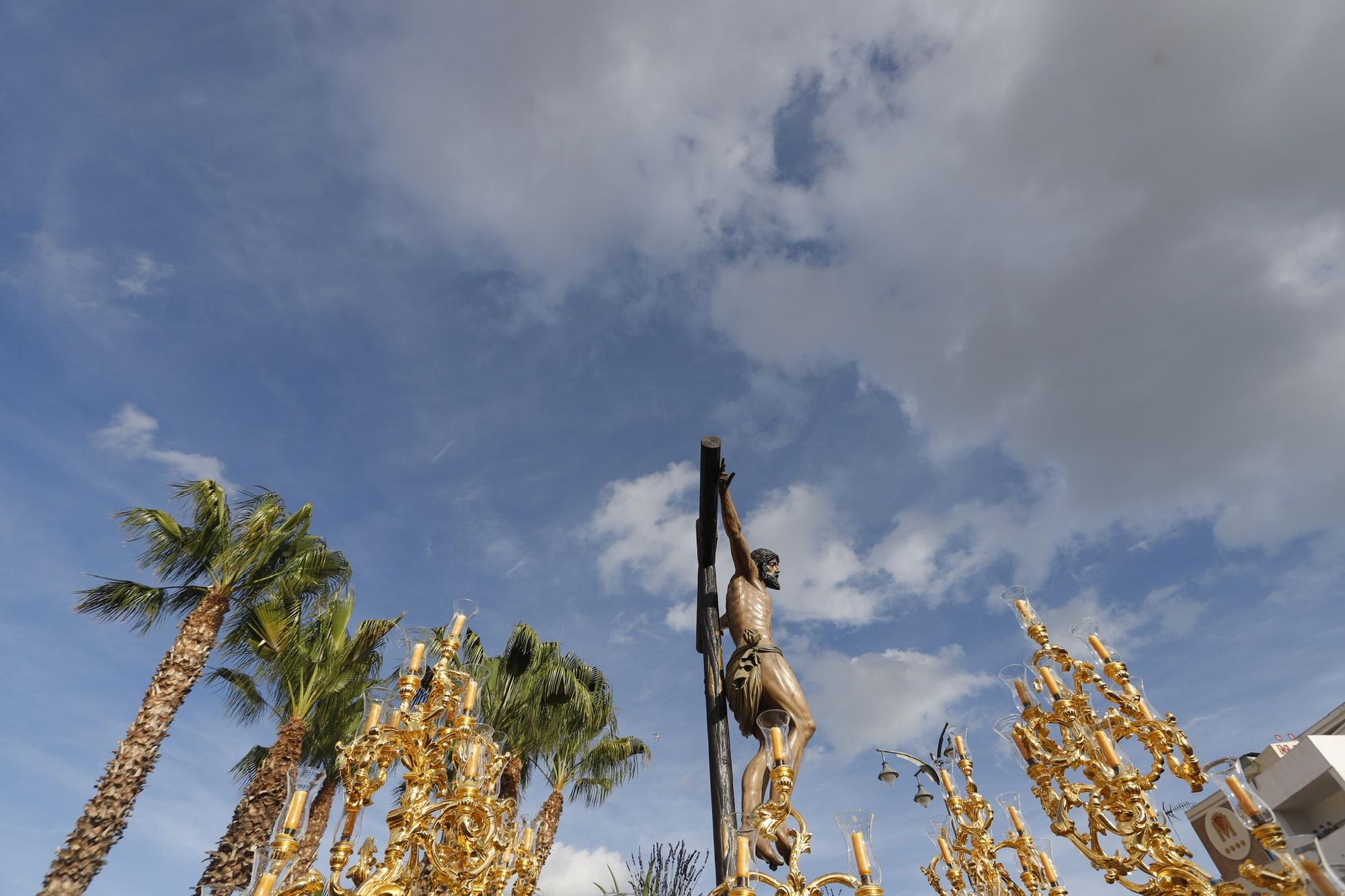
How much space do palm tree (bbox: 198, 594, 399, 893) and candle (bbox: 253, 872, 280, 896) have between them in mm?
7335

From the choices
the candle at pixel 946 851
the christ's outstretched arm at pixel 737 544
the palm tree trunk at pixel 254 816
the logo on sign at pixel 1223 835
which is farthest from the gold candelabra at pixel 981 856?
the logo on sign at pixel 1223 835

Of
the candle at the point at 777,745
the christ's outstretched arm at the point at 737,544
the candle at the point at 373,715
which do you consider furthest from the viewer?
the christ's outstretched arm at the point at 737,544

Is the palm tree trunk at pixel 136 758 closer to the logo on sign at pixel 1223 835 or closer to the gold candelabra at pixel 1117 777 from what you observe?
the gold candelabra at pixel 1117 777

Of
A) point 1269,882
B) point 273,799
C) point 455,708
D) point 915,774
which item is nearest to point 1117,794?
point 1269,882

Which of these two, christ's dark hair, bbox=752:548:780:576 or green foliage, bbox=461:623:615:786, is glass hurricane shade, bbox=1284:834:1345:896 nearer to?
christ's dark hair, bbox=752:548:780:576

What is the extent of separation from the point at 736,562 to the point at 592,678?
896 cm

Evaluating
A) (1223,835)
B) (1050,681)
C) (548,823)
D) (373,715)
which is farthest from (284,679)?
(1223,835)

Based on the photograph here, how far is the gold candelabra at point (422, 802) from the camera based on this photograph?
3576 millimetres

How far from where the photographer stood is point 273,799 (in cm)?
986

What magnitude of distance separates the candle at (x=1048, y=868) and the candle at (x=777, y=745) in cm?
291

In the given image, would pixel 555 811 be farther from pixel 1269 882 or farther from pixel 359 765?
pixel 1269 882

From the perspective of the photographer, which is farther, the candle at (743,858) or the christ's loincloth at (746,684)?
the christ's loincloth at (746,684)

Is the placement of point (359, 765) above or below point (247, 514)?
below

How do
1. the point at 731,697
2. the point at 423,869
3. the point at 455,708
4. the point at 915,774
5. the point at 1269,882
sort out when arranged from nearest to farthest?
the point at 1269,882, the point at 423,869, the point at 455,708, the point at 731,697, the point at 915,774
